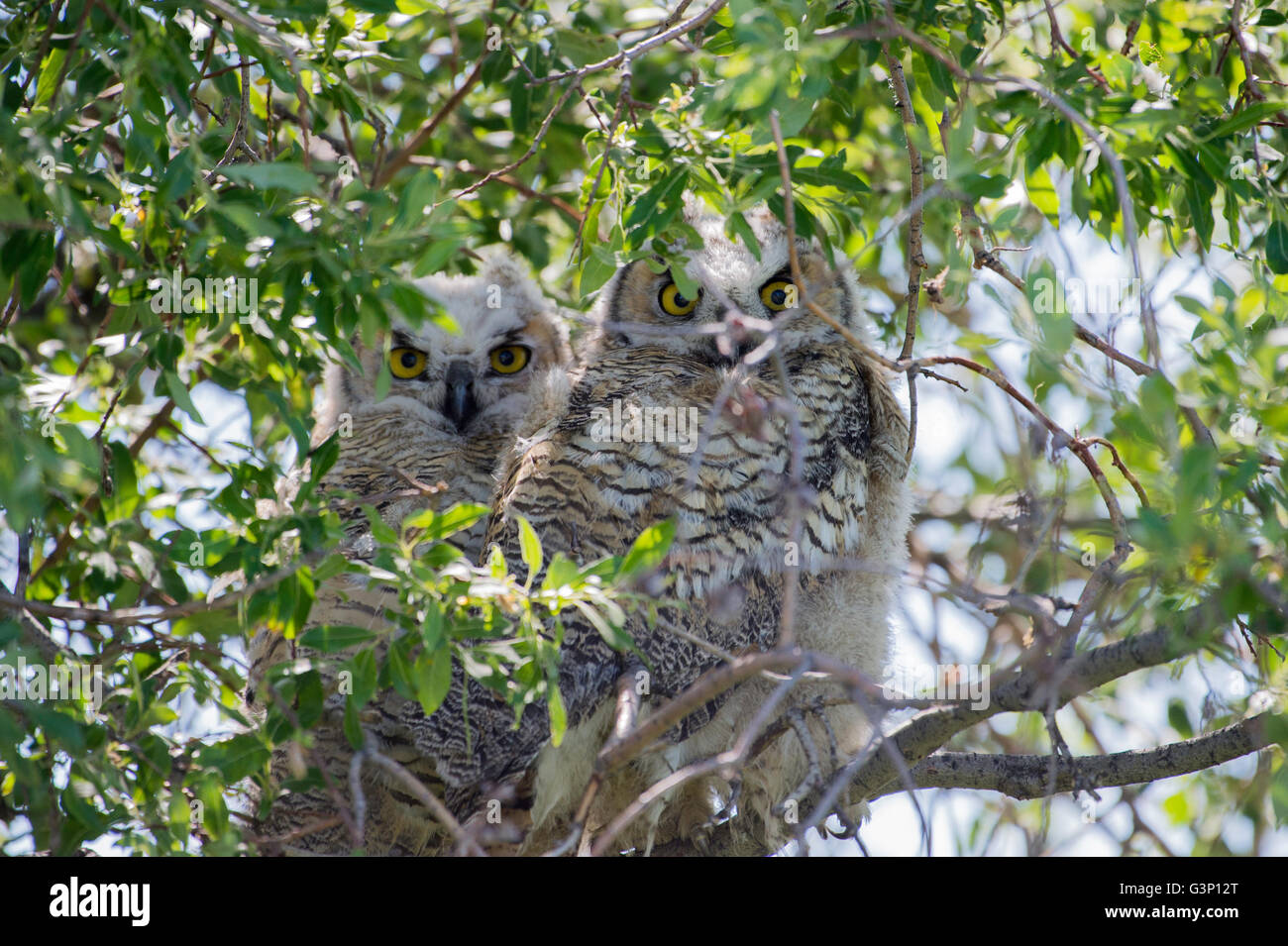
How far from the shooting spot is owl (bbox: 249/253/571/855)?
292 centimetres

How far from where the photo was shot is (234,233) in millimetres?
2260

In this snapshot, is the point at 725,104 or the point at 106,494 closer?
the point at 725,104

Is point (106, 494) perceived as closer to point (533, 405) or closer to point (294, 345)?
point (294, 345)

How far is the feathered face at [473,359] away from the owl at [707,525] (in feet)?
1.81

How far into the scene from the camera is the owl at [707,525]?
2799 millimetres

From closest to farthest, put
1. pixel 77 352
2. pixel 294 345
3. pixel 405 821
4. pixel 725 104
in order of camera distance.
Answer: pixel 725 104
pixel 294 345
pixel 405 821
pixel 77 352

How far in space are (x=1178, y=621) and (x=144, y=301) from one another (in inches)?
91.8

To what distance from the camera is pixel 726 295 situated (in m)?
3.45

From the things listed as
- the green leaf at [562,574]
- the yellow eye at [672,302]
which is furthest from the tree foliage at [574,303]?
the yellow eye at [672,302]

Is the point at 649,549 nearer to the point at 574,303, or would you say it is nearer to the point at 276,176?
the point at 276,176

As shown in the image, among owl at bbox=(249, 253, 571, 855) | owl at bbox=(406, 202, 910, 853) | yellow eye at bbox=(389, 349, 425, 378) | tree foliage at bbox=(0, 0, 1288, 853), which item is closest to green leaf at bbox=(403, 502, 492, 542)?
tree foliage at bbox=(0, 0, 1288, 853)

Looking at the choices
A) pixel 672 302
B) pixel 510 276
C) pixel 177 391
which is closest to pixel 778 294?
pixel 672 302

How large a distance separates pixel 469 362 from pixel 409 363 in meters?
0.23
